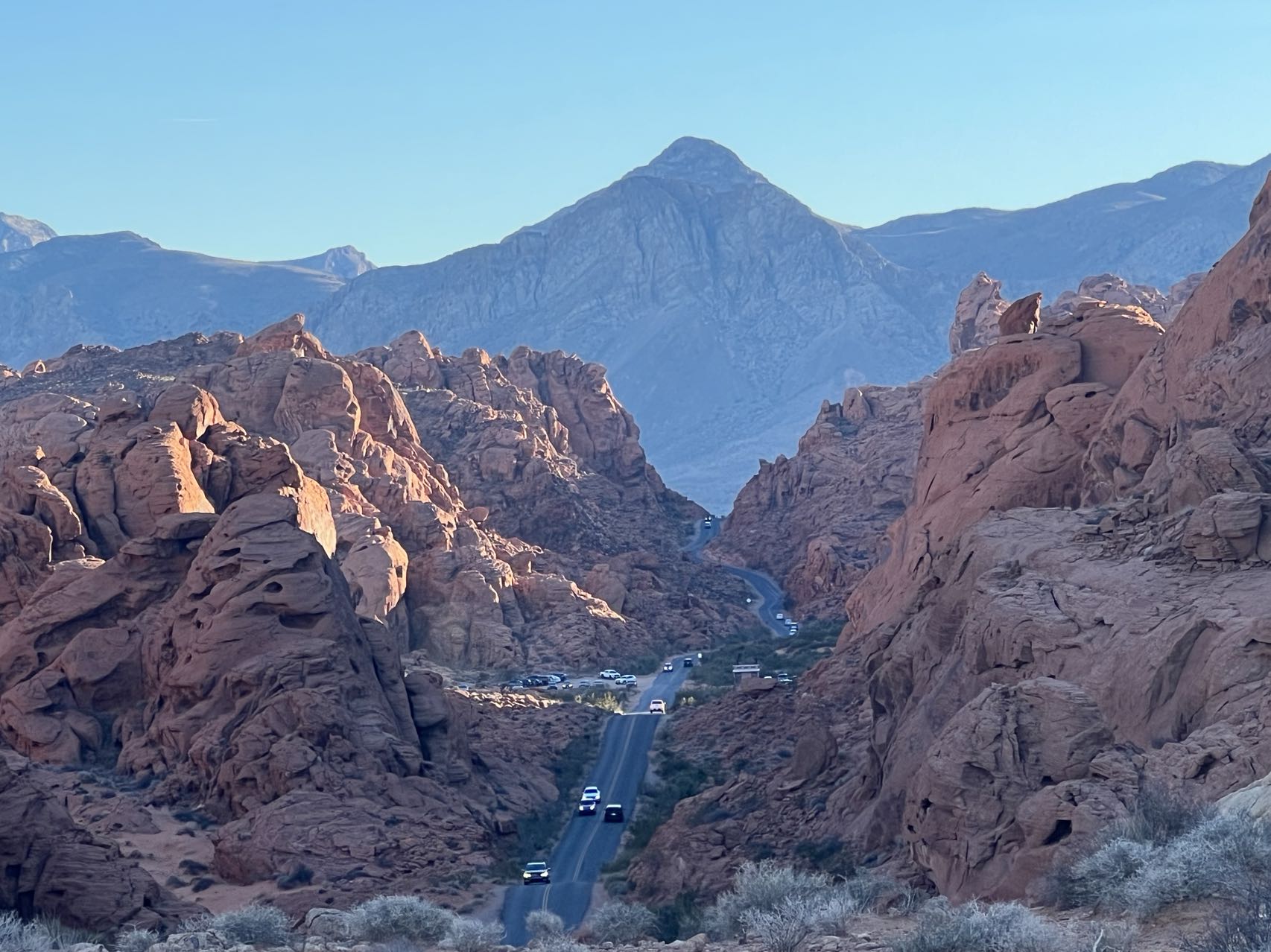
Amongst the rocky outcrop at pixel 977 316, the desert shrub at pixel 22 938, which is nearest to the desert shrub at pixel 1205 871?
the desert shrub at pixel 22 938

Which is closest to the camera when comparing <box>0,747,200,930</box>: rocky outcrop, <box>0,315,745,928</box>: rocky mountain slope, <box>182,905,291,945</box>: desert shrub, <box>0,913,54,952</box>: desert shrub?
<box>0,913,54,952</box>: desert shrub

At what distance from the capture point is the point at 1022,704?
28.3 m

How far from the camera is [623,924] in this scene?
29.4 m

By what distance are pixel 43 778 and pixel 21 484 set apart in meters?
15.1

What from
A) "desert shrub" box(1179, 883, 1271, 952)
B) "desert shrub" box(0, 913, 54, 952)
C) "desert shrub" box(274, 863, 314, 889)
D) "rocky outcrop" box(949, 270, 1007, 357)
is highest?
"rocky outcrop" box(949, 270, 1007, 357)

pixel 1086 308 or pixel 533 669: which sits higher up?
pixel 1086 308

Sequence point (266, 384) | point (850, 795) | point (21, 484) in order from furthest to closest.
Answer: point (266, 384) < point (21, 484) < point (850, 795)

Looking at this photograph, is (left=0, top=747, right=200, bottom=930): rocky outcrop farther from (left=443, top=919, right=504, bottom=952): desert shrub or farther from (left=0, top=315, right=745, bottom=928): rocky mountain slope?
(left=443, top=919, right=504, bottom=952): desert shrub

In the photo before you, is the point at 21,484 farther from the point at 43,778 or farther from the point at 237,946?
the point at 237,946

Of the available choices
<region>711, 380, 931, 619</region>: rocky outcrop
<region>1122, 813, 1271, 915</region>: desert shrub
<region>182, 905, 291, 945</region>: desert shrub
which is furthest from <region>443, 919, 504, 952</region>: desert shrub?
<region>711, 380, 931, 619</region>: rocky outcrop

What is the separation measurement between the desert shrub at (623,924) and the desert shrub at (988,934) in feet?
30.8

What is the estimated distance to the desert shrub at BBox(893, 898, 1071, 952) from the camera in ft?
59.4

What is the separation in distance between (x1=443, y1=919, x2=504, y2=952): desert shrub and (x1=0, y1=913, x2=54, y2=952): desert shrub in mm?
5073


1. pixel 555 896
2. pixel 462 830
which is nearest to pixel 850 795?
pixel 555 896
